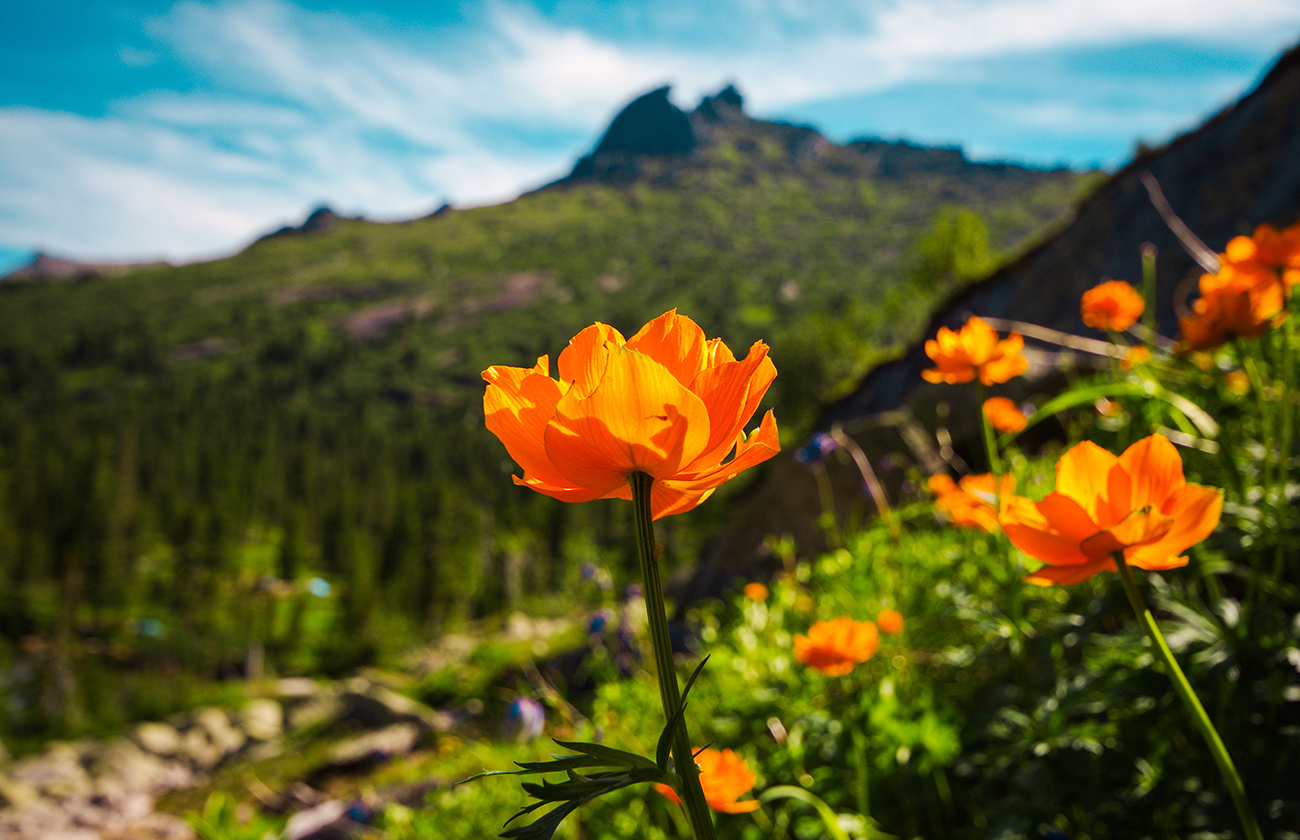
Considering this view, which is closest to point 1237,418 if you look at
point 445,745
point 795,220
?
point 445,745

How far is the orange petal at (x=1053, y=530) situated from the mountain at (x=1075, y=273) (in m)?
4.76

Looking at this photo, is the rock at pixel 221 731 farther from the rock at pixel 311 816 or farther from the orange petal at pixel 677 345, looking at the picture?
the orange petal at pixel 677 345

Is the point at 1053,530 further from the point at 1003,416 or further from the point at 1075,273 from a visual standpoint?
the point at 1075,273

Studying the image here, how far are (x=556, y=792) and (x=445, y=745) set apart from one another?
146 inches

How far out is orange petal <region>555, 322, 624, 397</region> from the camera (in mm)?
752

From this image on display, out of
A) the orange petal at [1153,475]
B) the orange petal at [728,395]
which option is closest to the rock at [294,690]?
the orange petal at [728,395]

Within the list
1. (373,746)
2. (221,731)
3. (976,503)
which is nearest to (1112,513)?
(976,503)

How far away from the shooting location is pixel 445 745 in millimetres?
3801

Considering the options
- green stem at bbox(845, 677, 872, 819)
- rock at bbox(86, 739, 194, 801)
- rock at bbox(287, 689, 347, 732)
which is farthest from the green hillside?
rock at bbox(287, 689, 347, 732)

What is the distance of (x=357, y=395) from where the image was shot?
12450 cm

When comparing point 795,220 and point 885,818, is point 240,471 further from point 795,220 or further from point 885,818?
point 795,220

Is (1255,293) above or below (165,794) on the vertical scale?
above

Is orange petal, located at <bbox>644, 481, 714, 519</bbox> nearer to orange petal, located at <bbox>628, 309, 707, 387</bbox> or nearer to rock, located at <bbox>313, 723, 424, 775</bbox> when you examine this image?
orange petal, located at <bbox>628, 309, 707, 387</bbox>

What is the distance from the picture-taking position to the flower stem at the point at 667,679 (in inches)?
23.0
